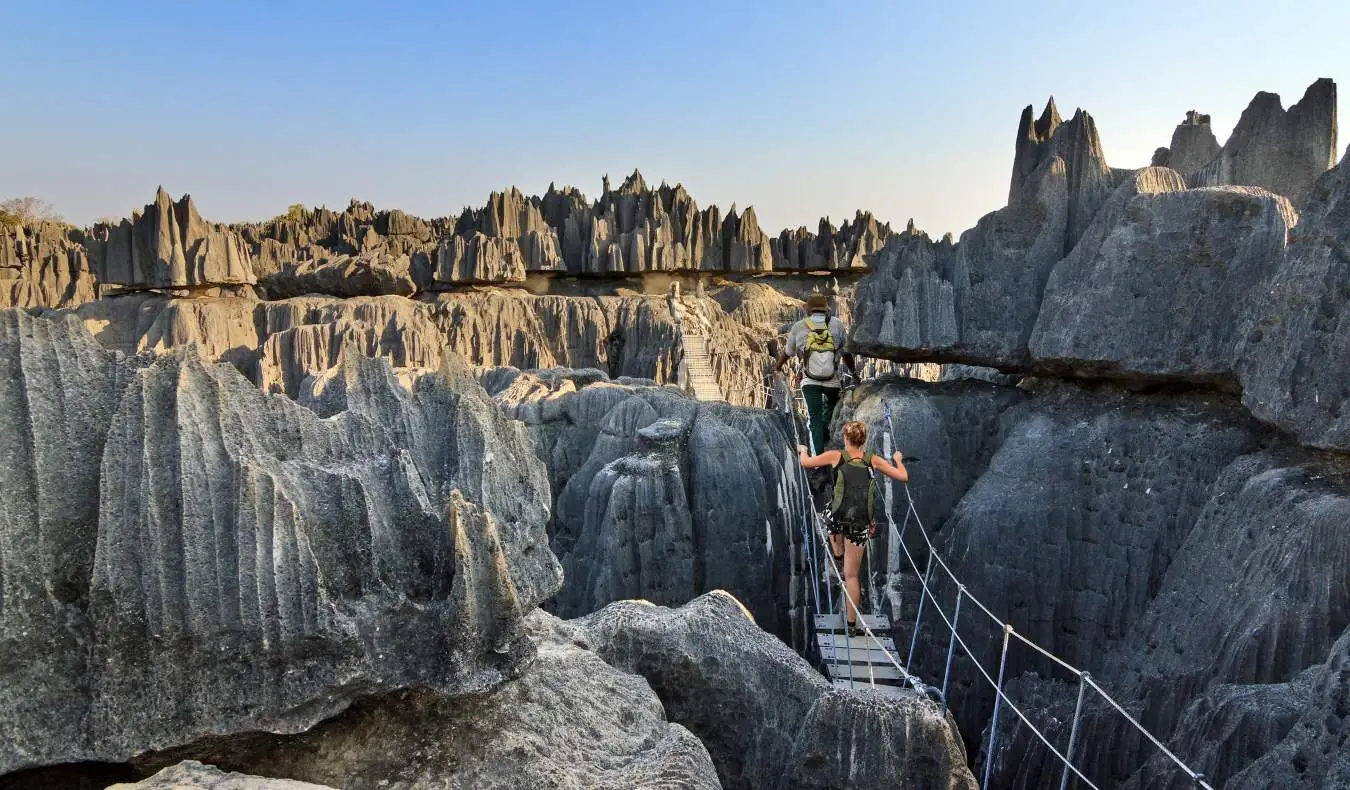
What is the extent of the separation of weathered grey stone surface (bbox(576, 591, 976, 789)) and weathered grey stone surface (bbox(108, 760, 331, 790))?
6.75ft

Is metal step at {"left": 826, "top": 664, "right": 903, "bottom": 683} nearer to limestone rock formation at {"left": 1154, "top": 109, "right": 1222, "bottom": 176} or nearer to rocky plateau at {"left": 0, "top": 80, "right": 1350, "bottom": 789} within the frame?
rocky plateau at {"left": 0, "top": 80, "right": 1350, "bottom": 789}

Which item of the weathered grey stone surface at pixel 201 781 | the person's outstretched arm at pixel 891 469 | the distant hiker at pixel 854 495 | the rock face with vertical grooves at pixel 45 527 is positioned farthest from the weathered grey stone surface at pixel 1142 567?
the rock face with vertical grooves at pixel 45 527

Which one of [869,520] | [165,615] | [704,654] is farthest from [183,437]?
[869,520]

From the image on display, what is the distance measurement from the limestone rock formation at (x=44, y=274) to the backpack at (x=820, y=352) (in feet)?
94.6

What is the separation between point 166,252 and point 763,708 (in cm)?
2507

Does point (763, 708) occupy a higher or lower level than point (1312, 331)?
lower

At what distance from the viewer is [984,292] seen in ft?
26.5

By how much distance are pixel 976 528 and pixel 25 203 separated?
80.5 meters

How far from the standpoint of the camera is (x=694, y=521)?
330 inches

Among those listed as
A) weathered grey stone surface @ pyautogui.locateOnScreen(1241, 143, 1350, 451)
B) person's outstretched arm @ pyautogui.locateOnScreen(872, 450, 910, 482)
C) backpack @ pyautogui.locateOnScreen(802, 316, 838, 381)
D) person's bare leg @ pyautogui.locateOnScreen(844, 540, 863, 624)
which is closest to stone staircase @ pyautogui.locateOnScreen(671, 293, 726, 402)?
backpack @ pyautogui.locateOnScreen(802, 316, 838, 381)

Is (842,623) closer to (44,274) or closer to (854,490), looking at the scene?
(854,490)

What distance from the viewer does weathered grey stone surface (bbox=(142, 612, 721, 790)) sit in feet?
9.18

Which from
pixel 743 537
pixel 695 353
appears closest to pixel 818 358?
pixel 743 537

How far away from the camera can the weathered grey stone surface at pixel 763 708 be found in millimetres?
4035
